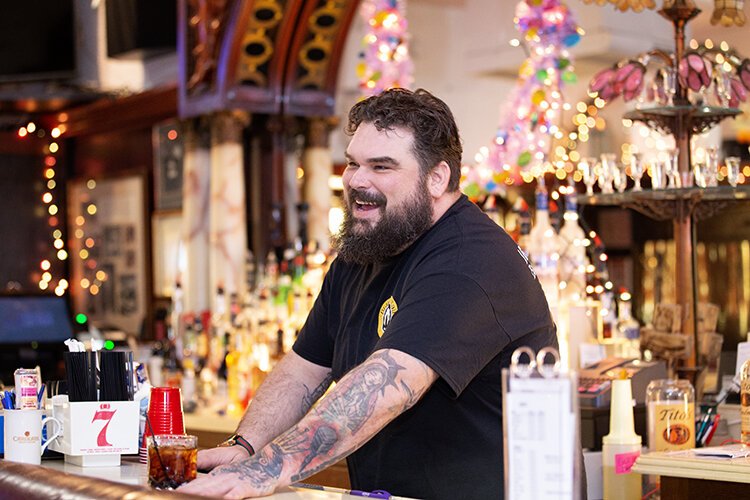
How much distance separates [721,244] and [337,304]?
7430mm

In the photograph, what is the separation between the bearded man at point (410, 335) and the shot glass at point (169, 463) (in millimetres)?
75

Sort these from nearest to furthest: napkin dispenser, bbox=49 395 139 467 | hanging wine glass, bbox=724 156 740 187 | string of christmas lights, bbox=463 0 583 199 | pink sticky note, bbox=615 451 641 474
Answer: napkin dispenser, bbox=49 395 139 467 → pink sticky note, bbox=615 451 641 474 → hanging wine glass, bbox=724 156 740 187 → string of christmas lights, bbox=463 0 583 199

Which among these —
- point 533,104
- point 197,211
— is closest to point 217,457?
point 533,104

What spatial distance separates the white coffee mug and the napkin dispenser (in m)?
0.07

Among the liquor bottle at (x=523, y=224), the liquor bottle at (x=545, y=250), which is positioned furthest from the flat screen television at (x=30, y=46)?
the liquor bottle at (x=545, y=250)

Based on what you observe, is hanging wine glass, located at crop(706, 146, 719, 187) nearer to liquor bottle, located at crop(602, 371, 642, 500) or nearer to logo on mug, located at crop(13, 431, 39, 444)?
liquor bottle, located at crop(602, 371, 642, 500)

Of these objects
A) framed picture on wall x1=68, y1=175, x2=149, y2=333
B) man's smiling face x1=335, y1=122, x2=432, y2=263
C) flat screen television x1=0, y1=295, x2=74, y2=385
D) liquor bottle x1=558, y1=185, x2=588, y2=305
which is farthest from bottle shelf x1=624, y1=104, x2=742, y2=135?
framed picture on wall x1=68, y1=175, x2=149, y2=333

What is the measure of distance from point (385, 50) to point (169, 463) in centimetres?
467

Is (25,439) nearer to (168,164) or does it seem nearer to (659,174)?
(659,174)

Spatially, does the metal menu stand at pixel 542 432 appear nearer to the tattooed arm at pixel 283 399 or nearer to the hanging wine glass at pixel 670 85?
the tattooed arm at pixel 283 399

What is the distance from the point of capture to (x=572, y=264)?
4.07m

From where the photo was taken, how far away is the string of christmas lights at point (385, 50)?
→ 653 cm

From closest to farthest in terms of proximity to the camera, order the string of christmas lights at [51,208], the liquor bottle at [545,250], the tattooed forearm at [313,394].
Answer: the tattooed forearm at [313,394]
the liquor bottle at [545,250]
the string of christmas lights at [51,208]

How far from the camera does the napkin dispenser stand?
7.85 feet
